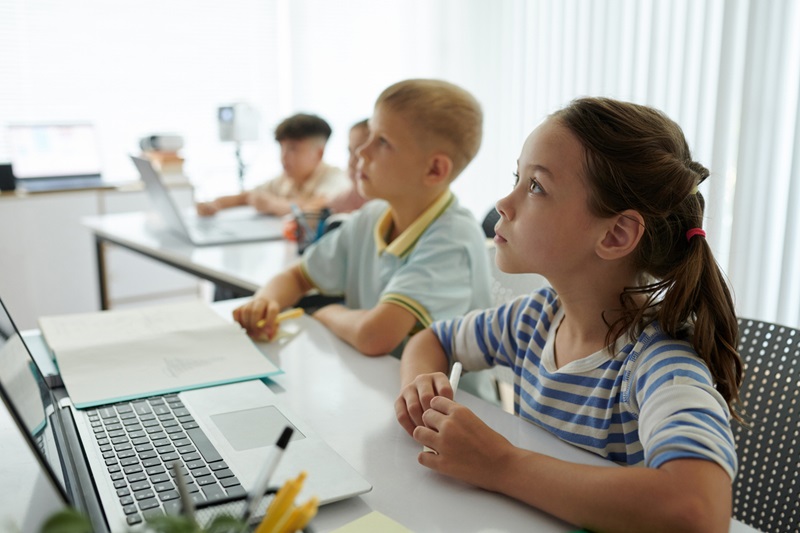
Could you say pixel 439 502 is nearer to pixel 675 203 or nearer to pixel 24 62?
pixel 675 203

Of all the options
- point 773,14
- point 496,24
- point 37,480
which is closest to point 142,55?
point 496,24

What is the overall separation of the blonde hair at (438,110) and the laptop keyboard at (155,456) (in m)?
0.81

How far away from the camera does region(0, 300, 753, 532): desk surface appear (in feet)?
2.62

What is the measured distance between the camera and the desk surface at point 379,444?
80cm

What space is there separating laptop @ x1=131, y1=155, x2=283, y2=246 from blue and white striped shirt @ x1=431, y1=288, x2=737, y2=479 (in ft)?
4.16

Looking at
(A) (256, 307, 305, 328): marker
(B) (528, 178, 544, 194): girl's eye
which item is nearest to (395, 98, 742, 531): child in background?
(B) (528, 178, 544, 194): girl's eye

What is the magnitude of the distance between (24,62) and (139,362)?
3245 millimetres

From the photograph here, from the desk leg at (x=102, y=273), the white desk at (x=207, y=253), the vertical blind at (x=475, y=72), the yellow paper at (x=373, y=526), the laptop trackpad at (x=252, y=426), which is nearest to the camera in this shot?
the yellow paper at (x=373, y=526)

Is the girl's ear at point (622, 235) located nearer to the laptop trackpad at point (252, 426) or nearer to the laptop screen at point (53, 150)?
the laptop trackpad at point (252, 426)

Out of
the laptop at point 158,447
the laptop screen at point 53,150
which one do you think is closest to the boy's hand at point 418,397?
the laptop at point 158,447

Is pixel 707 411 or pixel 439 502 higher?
pixel 707 411

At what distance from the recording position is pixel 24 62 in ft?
12.6

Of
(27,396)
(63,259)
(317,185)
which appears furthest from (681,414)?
(63,259)

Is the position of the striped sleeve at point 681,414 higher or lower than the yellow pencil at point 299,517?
lower
